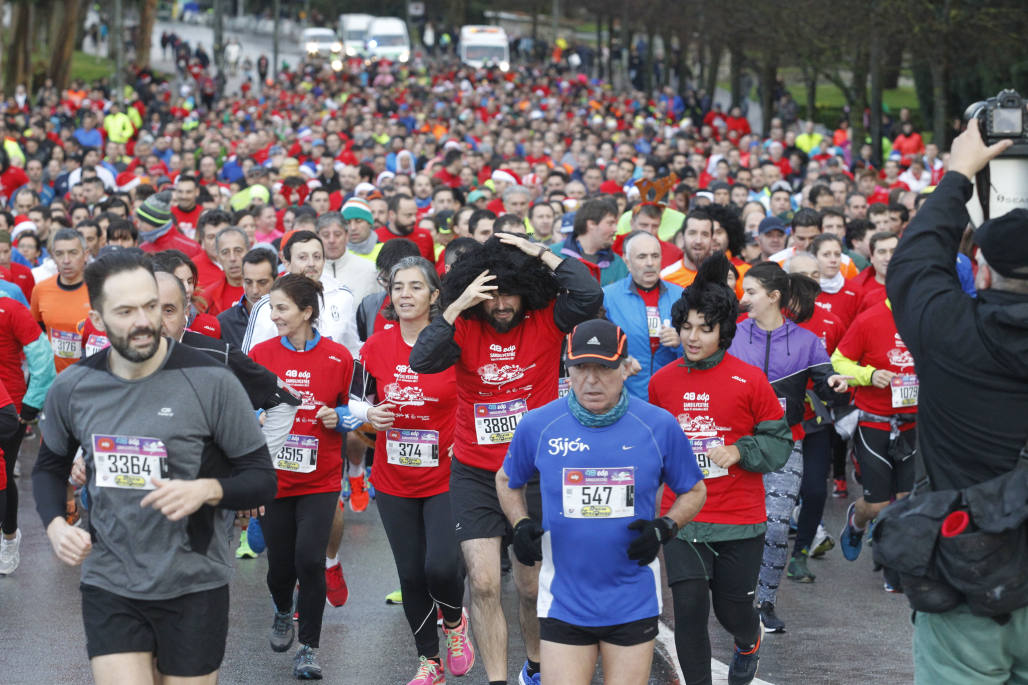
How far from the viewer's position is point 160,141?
29359 millimetres

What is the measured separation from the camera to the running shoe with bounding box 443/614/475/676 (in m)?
7.65

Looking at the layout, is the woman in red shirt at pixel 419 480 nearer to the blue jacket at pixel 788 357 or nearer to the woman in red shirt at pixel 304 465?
the woman in red shirt at pixel 304 465

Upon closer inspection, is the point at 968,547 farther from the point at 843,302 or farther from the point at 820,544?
the point at 843,302

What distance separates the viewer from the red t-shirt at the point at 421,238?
1415 cm

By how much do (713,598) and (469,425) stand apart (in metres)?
1.37

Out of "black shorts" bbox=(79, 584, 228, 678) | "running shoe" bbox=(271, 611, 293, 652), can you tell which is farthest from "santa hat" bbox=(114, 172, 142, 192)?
"black shorts" bbox=(79, 584, 228, 678)

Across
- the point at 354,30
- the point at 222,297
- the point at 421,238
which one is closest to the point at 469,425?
the point at 222,297

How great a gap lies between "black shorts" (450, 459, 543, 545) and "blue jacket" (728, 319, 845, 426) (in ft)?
6.90

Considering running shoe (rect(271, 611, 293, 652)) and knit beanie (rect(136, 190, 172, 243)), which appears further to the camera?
→ knit beanie (rect(136, 190, 172, 243))

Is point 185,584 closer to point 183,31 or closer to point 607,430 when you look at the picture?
point 607,430

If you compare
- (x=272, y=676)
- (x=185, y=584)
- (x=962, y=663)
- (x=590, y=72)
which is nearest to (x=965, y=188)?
(x=962, y=663)

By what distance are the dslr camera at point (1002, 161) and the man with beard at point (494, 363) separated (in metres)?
2.56

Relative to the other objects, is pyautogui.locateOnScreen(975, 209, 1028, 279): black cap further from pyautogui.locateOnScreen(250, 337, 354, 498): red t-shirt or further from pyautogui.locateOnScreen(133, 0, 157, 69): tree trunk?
Answer: pyautogui.locateOnScreen(133, 0, 157, 69): tree trunk

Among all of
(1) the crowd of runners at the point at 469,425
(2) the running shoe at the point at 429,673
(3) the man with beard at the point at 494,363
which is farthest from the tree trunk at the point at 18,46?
(2) the running shoe at the point at 429,673
